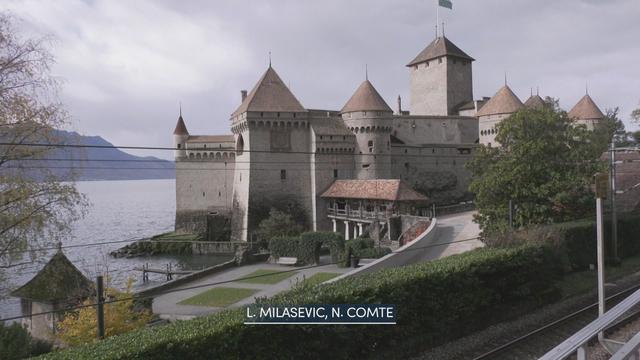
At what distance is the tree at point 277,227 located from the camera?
3769cm

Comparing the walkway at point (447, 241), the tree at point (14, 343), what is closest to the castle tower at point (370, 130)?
the walkway at point (447, 241)

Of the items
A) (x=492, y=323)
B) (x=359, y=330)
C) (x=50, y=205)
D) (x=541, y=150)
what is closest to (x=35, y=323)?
(x=50, y=205)

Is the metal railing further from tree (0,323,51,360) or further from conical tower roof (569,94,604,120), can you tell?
conical tower roof (569,94,604,120)

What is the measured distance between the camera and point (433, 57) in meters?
57.3

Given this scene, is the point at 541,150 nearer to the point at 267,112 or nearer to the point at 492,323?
the point at 492,323

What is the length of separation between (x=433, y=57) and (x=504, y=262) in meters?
48.4

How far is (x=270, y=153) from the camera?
41.2m

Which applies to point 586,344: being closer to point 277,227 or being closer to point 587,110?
point 277,227

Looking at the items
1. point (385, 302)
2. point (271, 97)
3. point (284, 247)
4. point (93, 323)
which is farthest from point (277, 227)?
point (385, 302)

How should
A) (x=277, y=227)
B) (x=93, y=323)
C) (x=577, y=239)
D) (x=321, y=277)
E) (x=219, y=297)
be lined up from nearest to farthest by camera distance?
(x=93, y=323), (x=577, y=239), (x=219, y=297), (x=321, y=277), (x=277, y=227)

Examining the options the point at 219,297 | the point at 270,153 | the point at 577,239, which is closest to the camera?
the point at 577,239

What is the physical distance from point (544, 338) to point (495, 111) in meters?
39.0
